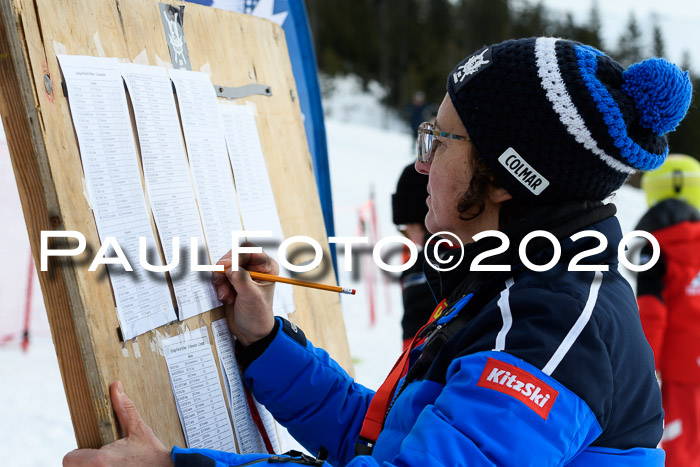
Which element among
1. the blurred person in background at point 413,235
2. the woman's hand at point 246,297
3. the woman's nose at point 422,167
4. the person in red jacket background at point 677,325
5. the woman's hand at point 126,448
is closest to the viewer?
the woman's hand at point 126,448

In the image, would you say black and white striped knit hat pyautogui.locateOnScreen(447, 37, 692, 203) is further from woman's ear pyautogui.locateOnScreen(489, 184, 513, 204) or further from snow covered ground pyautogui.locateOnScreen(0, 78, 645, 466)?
snow covered ground pyautogui.locateOnScreen(0, 78, 645, 466)

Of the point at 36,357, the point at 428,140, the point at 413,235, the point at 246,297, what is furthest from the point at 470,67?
the point at 36,357

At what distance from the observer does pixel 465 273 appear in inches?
51.8

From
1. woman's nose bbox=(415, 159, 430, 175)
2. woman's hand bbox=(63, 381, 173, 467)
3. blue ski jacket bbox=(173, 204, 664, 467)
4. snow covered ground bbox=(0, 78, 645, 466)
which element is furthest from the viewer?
snow covered ground bbox=(0, 78, 645, 466)

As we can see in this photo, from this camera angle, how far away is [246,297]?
1521 millimetres

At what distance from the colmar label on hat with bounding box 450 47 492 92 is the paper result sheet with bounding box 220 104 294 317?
2.25ft

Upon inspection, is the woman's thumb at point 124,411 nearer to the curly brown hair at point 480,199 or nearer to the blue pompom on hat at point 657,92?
the curly brown hair at point 480,199

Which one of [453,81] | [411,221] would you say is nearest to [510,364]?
[453,81]

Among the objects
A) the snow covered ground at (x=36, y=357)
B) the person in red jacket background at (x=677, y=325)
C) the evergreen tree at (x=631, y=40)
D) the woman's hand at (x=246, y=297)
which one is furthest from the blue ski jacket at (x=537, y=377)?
the evergreen tree at (x=631, y=40)

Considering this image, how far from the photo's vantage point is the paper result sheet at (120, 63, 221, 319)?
4.48 ft

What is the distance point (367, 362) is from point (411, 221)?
10.9 ft

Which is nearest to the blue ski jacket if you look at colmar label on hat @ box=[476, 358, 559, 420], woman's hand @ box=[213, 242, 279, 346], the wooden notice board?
colmar label on hat @ box=[476, 358, 559, 420]

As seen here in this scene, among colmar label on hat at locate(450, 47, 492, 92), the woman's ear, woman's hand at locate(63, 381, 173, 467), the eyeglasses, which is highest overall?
colmar label on hat at locate(450, 47, 492, 92)

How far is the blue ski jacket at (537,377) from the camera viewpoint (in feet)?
3.19
